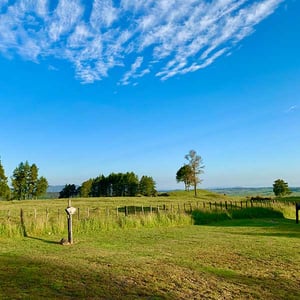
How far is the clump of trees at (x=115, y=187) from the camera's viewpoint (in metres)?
90.4

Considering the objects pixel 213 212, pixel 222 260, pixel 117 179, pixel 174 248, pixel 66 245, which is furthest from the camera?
pixel 117 179

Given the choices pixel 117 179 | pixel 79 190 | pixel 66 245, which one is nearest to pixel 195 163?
pixel 117 179

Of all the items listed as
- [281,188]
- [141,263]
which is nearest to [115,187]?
[281,188]

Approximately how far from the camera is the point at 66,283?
6086 mm

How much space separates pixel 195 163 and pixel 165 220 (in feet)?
164

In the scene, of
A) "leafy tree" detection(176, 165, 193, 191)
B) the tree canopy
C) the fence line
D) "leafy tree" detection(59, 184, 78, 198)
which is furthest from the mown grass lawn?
"leafy tree" detection(59, 184, 78, 198)

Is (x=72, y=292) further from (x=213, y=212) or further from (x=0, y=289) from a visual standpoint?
(x=213, y=212)

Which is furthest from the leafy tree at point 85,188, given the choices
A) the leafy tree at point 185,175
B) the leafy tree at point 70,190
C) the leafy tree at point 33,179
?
the leafy tree at point 185,175

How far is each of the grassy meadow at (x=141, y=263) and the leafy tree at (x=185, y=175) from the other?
2000 inches

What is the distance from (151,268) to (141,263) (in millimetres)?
548

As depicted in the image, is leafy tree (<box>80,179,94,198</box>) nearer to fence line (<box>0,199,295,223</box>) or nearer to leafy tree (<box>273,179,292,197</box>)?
leafy tree (<box>273,179,292,197</box>)

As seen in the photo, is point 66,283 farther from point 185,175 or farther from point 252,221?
point 185,175

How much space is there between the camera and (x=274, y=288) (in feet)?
20.3

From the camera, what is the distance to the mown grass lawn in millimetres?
5742
